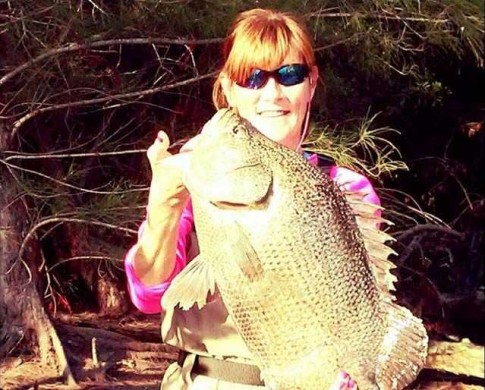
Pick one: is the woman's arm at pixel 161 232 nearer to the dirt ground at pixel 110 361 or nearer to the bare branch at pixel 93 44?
the bare branch at pixel 93 44

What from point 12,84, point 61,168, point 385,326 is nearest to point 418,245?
point 61,168

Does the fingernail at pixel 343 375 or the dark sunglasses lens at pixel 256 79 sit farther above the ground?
the dark sunglasses lens at pixel 256 79

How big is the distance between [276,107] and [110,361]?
10.1ft

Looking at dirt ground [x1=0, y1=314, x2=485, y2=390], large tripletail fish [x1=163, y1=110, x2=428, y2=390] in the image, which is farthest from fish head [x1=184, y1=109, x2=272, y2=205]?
dirt ground [x1=0, y1=314, x2=485, y2=390]

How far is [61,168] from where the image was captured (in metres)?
4.28

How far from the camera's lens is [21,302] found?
424cm

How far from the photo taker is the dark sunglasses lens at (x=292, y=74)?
168 centimetres

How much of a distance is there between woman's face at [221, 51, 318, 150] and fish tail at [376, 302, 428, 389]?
1.18 feet

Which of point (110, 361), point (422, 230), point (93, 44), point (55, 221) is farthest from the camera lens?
point (422, 230)

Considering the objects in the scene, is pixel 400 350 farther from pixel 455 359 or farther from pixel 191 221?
pixel 455 359

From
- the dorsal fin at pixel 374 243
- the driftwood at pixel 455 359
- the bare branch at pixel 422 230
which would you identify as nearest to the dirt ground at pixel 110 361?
the driftwood at pixel 455 359

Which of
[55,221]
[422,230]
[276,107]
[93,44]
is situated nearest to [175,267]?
[276,107]

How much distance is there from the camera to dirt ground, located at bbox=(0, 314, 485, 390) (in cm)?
419

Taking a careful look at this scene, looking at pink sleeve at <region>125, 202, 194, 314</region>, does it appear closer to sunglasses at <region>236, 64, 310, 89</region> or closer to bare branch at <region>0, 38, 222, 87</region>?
sunglasses at <region>236, 64, 310, 89</region>
